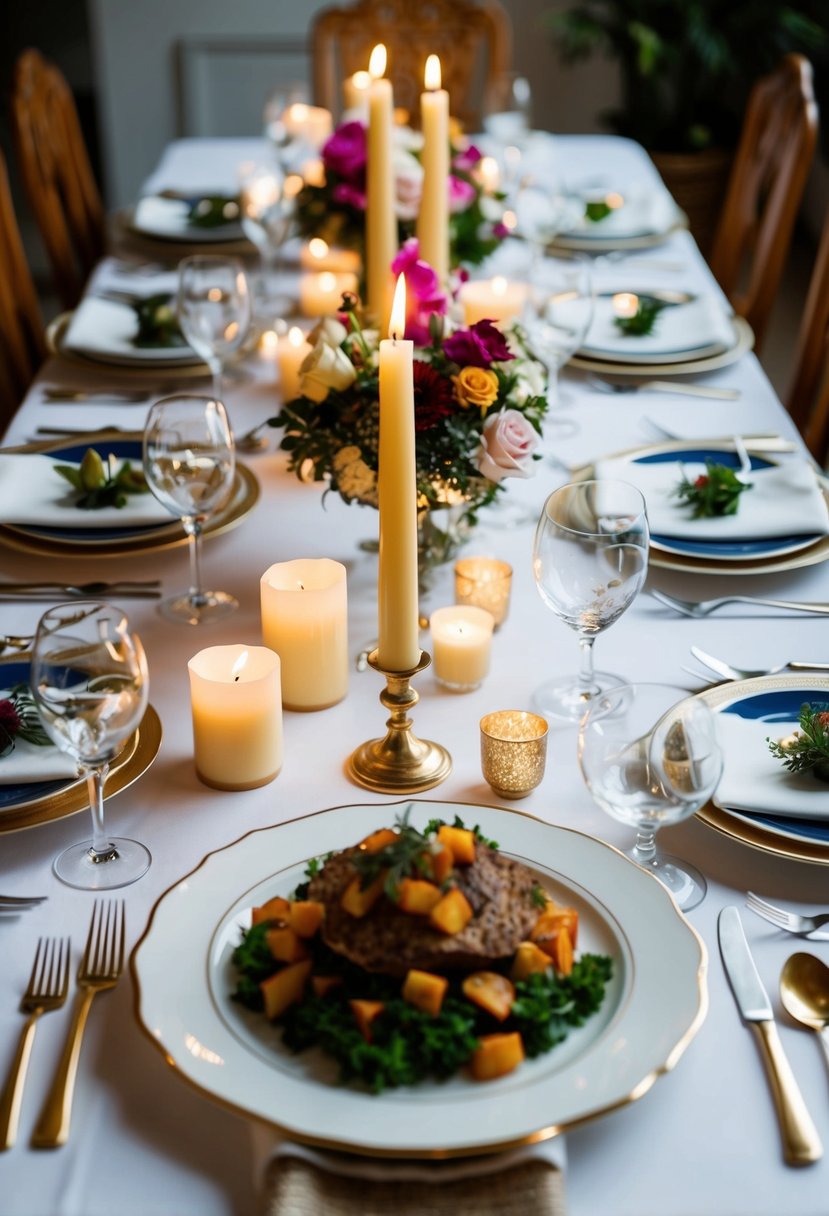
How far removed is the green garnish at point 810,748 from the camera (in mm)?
1089

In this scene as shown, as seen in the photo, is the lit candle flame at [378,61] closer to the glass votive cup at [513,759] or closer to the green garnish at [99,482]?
the green garnish at [99,482]

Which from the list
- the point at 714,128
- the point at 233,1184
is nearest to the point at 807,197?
the point at 714,128

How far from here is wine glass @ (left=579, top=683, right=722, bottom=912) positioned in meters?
0.95

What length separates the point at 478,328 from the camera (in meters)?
1.33

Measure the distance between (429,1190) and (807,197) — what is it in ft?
18.6

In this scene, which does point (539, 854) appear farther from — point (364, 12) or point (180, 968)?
point (364, 12)

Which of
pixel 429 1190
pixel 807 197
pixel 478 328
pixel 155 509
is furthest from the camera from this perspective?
pixel 807 197

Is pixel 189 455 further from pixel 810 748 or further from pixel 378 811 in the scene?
pixel 810 748

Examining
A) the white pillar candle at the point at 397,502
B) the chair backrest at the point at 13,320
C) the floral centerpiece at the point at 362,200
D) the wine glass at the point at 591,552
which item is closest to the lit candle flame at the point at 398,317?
the white pillar candle at the point at 397,502

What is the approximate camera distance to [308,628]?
121cm

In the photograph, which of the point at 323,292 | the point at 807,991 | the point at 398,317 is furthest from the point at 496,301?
the point at 807,991

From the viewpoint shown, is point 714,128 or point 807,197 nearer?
point 714,128

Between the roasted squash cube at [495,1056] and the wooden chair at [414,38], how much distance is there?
9.81ft

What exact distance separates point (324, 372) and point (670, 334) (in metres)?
0.93
